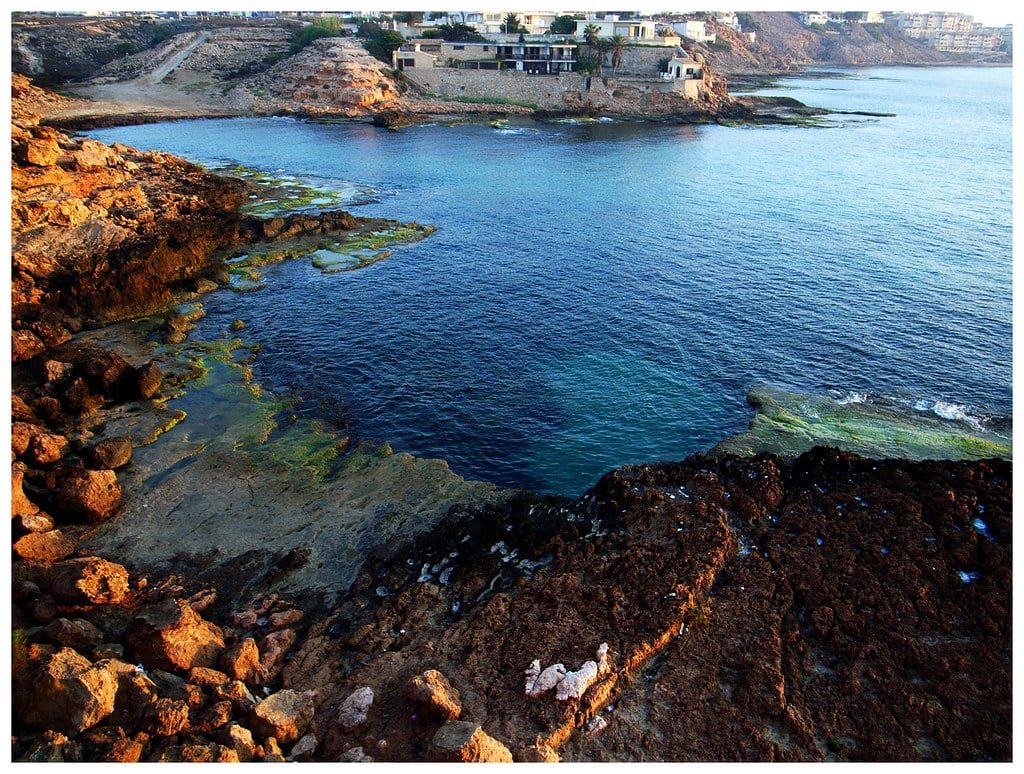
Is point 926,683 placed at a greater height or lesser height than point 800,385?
lesser

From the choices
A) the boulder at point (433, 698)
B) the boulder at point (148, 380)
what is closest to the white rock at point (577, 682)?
the boulder at point (433, 698)

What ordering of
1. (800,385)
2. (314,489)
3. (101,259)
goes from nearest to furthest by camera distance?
(314,489) → (800,385) → (101,259)

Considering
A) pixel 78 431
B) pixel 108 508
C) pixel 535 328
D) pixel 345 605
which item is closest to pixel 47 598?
pixel 108 508

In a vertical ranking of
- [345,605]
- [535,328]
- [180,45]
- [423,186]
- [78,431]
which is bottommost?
[345,605]

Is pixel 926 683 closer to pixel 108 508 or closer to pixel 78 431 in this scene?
pixel 108 508

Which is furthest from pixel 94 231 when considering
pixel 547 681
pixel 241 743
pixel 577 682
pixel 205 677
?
pixel 577 682

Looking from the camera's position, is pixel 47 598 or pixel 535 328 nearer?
pixel 47 598
